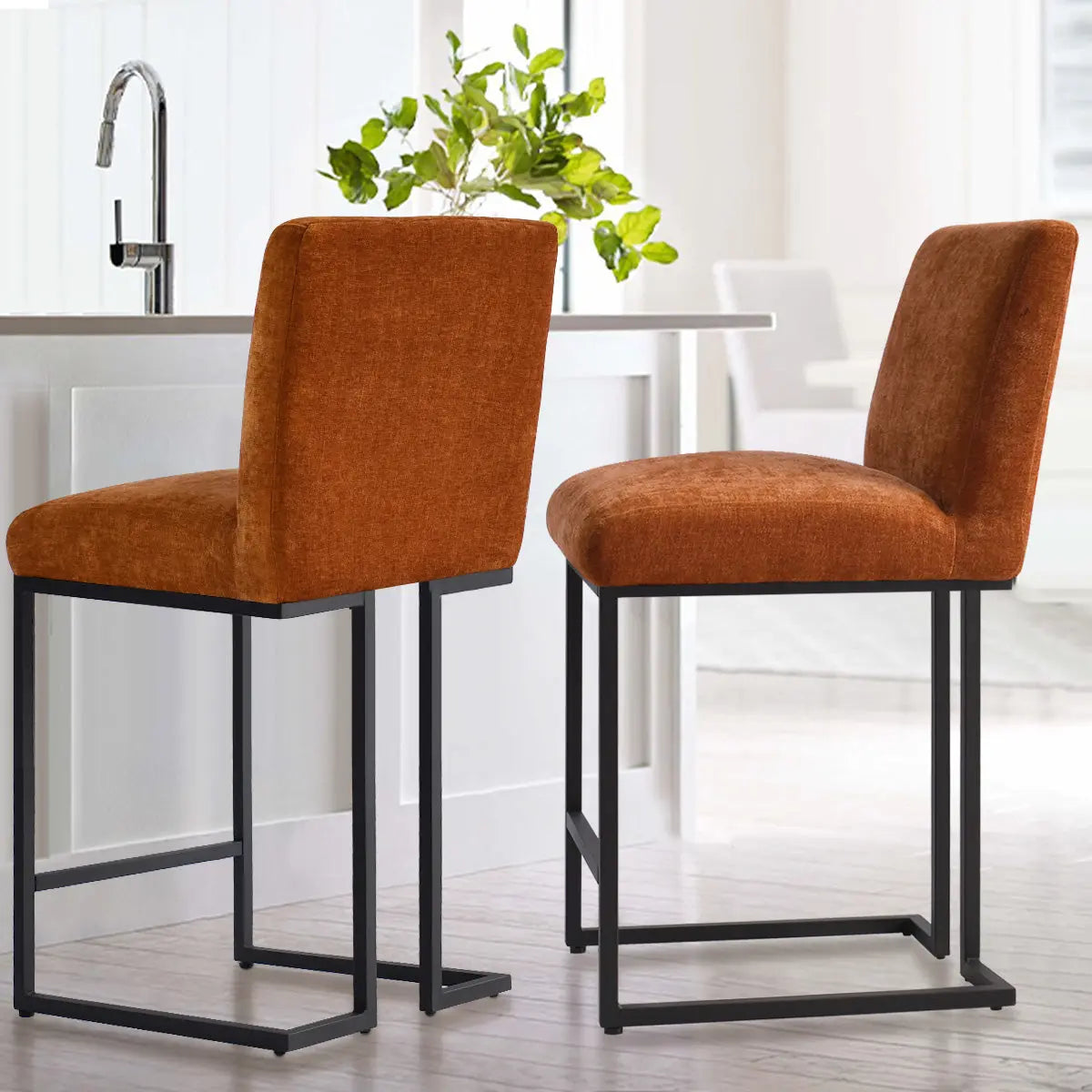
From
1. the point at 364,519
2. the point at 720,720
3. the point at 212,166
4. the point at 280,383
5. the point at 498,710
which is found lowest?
the point at 720,720

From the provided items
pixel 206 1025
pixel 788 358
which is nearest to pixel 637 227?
pixel 206 1025

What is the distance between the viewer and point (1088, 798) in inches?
142

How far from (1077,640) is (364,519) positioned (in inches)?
144

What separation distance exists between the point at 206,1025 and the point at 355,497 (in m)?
0.63

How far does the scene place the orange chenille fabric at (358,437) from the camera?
6.65 feet

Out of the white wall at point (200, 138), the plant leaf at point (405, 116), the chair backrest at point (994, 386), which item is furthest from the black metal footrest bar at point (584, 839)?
the white wall at point (200, 138)

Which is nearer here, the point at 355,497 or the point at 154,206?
the point at 355,497

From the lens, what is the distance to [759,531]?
86.9 inches

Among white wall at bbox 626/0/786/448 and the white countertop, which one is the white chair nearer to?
white wall at bbox 626/0/786/448

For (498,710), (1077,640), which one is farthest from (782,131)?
(498,710)

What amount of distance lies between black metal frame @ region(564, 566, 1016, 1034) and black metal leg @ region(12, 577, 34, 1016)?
67cm

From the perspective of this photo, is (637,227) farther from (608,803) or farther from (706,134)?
(706,134)

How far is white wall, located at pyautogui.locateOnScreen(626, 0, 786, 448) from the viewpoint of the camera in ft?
17.2

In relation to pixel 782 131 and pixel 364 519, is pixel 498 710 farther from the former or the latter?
pixel 782 131
